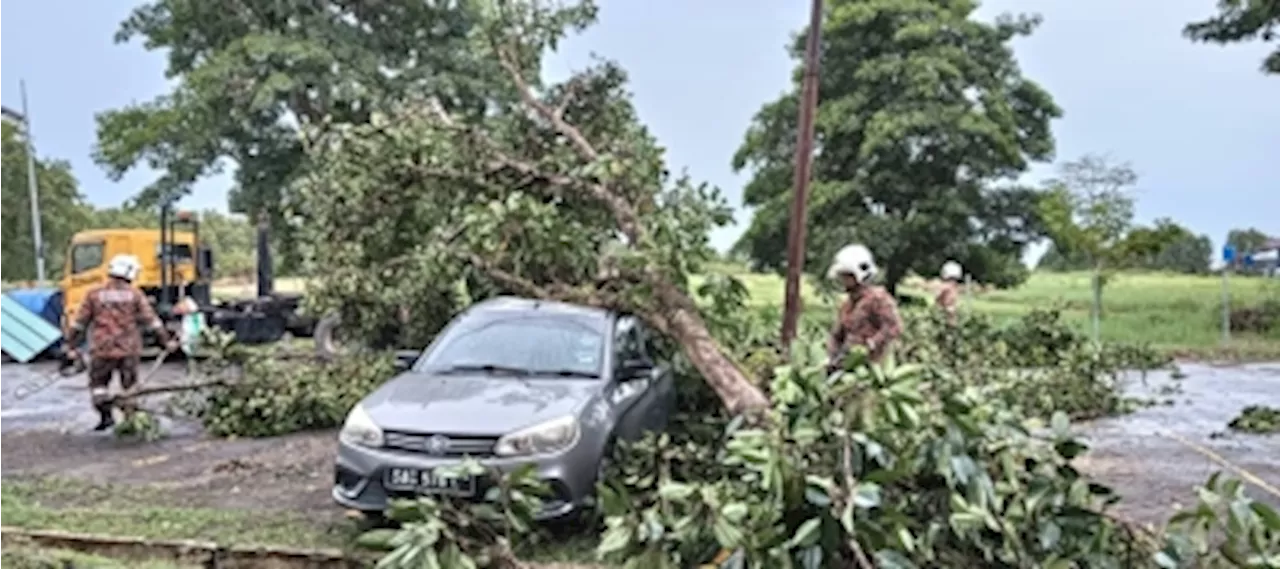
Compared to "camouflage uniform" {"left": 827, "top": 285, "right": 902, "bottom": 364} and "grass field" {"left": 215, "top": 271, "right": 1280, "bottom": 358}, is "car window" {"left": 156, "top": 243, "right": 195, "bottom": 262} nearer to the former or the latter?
"grass field" {"left": 215, "top": 271, "right": 1280, "bottom": 358}

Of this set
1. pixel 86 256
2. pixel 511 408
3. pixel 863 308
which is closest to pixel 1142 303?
pixel 86 256

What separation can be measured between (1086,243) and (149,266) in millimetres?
18204

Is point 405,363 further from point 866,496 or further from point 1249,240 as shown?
point 1249,240

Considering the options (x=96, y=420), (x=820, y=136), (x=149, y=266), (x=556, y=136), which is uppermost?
(x=820, y=136)

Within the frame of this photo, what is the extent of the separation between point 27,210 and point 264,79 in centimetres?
1840

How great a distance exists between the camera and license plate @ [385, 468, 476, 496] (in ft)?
20.7

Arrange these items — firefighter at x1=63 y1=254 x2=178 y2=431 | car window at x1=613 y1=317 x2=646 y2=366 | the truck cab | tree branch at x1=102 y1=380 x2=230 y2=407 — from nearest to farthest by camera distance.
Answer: car window at x1=613 y1=317 x2=646 y2=366, tree branch at x1=102 y1=380 x2=230 y2=407, firefighter at x1=63 y1=254 x2=178 y2=431, the truck cab

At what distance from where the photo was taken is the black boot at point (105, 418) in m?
10.9

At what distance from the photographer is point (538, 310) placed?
323 inches

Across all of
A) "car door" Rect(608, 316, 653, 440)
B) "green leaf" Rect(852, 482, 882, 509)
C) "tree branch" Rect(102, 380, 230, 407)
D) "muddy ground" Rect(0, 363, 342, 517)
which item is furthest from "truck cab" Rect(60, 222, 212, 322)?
"green leaf" Rect(852, 482, 882, 509)

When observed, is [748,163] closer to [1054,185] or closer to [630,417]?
[1054,185]

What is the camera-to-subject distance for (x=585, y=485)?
6.79m

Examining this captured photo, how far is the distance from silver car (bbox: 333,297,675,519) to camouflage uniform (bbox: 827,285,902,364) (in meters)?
1.35

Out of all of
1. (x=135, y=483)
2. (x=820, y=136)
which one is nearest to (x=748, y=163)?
(x=820, y=136)
